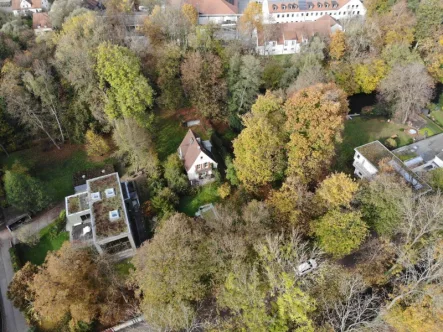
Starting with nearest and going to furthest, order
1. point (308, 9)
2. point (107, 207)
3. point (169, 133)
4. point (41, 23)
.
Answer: point (107, 207)
point (169, 133)
point (41, 23)
point (308, 9)

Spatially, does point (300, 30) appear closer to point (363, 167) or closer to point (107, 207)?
point (363, 167)

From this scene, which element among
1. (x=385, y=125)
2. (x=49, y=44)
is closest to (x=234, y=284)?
(x=385, y=125)

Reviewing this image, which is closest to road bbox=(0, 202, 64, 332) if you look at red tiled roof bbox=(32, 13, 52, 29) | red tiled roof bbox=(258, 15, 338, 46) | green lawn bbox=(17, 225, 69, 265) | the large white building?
green lawn bbox=(17, 225, 69, 265)

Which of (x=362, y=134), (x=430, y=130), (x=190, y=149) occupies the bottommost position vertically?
(x=430, y=130)

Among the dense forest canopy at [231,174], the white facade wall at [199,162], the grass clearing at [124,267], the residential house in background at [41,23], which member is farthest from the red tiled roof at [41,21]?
the grass clearing at [124,267]

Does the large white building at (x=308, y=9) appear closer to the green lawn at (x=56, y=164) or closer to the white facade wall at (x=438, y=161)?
the white facade wall at (x=438, y=161)

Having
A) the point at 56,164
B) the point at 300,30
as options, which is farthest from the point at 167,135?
the point at 300,30
